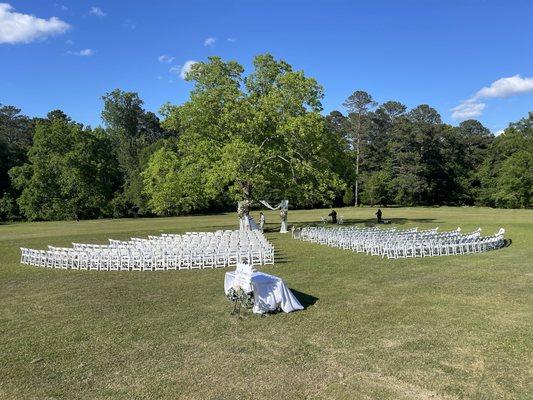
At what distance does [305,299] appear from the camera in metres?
13.4

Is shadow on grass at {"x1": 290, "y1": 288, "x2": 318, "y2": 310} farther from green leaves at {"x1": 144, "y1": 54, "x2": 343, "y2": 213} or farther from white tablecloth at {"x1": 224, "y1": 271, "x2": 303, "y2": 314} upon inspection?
green leaves at {"x1": 144, "y1": 54, "x2": 343, "y2": 213}

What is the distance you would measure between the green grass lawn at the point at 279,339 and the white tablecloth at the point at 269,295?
0.39m

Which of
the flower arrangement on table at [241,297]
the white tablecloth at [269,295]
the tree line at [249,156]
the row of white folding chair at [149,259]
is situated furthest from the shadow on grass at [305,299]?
the tree line at [249,156]

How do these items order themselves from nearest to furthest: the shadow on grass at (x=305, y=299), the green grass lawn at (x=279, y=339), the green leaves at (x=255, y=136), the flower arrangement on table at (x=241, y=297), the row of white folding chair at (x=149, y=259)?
the green grass lawn at (x=279, y=339), the flower arrangement on table at (x=241, y=297), the shadow on grass at (x=305, y=299), the row of white folding chair at (x=149, y=259), the green leaves at (x=255, y=136)

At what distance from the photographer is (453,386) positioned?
755cm

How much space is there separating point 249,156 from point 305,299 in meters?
20.2

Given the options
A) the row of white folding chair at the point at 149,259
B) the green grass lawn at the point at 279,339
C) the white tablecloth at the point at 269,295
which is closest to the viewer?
the green grass lawn at the point at 279,339

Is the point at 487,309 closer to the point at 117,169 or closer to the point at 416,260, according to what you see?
the point at 416,260

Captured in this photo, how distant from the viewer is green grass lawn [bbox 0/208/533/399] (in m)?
7.69

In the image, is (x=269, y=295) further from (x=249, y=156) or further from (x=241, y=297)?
(x=249, y=156)

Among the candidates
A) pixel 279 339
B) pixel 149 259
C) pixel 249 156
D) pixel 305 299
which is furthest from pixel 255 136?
pixel 279 339

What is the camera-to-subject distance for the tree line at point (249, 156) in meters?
34.8

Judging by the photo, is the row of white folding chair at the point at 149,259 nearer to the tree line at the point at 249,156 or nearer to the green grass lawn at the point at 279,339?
the green grass lawn at the point at 279,339

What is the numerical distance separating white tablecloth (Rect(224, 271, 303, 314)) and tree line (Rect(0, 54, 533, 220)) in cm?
1996
